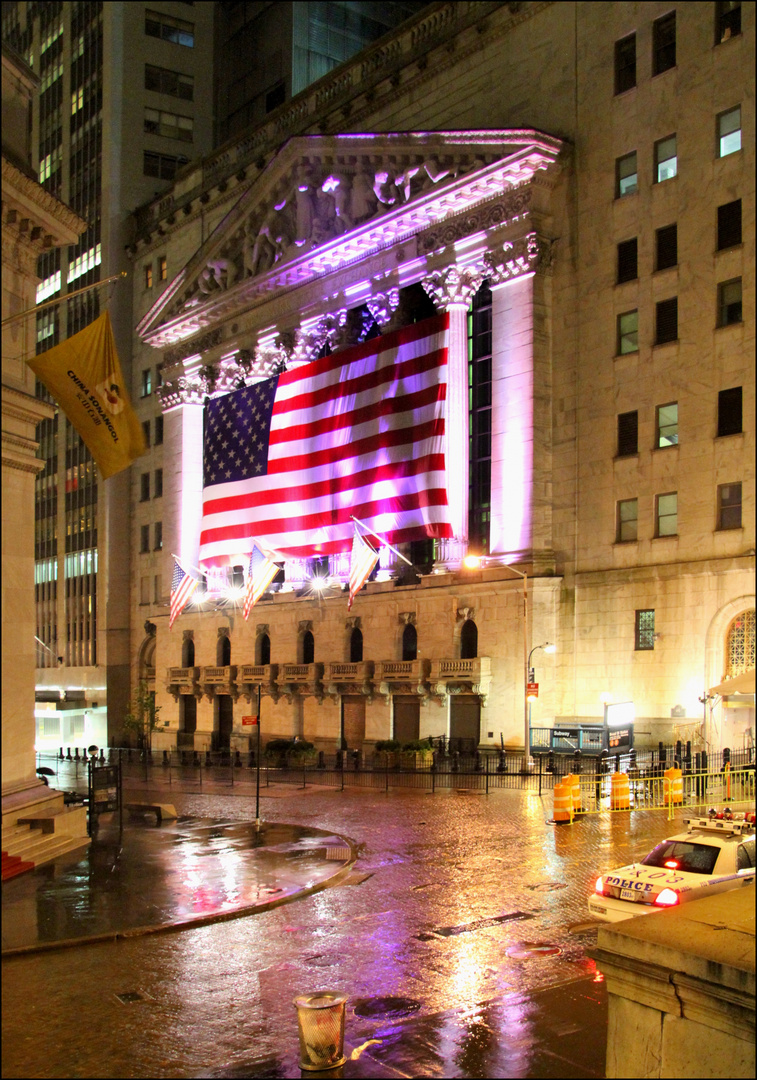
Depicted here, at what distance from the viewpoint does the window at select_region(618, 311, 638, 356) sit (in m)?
43.1

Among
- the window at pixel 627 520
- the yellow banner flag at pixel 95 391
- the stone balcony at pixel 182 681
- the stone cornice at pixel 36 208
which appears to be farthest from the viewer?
the stone balcony at pixel 182 681

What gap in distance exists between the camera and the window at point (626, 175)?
1709 inches

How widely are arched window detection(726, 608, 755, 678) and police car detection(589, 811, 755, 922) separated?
21.7 meters

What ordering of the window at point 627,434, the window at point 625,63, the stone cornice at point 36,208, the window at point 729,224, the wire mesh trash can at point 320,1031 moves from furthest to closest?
the window at point 625,63 < the window at point 627,434 < the window at point 729,224 < the stone cornice at point 36,208 < the wire mesh trash can at point 320,1031

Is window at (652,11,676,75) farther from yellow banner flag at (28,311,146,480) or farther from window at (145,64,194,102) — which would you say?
window at (145,64,194,102)

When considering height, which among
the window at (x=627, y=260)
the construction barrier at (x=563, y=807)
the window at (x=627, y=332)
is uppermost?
the window at (x=627, y=260)

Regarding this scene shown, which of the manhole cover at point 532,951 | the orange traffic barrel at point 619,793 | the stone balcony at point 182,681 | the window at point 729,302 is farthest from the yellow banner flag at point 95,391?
the stone balcony at point 182,681

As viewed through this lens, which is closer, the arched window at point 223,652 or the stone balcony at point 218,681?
Answer: the stone balcony at point 218,681

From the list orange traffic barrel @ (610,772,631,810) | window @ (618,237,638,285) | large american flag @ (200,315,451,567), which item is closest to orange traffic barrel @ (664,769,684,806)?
orange traffic barrel @ (610,772,631,810)

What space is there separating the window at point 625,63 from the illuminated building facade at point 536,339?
0.12m

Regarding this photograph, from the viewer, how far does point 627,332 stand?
4347 centimetres

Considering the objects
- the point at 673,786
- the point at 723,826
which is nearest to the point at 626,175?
the point at 673,786

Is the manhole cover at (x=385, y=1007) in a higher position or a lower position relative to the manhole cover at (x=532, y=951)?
higher

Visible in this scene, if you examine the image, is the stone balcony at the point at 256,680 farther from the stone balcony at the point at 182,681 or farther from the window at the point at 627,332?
the window at the point at 627,332
